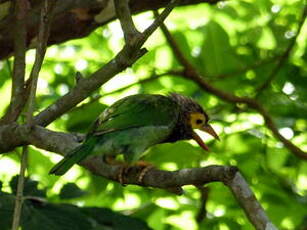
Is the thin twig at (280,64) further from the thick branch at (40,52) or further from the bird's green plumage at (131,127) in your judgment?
the thick branch at (40,52)

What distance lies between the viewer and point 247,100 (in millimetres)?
5004

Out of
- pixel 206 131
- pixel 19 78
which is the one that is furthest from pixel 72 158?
pixel 206 131

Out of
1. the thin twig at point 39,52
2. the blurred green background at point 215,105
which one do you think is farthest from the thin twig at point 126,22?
the blurred green background at point 215,105

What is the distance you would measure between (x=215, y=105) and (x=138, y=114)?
187 cm

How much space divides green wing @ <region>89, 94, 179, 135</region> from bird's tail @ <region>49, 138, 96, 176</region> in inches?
13.1

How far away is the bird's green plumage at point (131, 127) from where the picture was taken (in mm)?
3562

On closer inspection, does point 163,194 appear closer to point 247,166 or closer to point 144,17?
point 247,166

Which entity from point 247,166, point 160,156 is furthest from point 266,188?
point 160,156

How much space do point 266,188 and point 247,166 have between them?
0.20 metres

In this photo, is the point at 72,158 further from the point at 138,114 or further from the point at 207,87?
the point at 207,87

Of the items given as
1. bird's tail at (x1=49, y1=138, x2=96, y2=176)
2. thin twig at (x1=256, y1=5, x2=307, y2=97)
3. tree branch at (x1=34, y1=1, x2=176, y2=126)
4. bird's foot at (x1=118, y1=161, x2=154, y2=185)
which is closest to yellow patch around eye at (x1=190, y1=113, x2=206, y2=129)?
bird's foot at (x1=118, y1=161, x2=154, y2=185)

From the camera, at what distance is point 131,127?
3.71 metres

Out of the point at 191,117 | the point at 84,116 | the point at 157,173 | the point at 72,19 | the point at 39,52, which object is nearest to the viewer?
the point at 157,173

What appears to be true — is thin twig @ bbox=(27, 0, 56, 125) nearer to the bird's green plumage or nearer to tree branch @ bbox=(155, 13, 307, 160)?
the bird's green plumage
